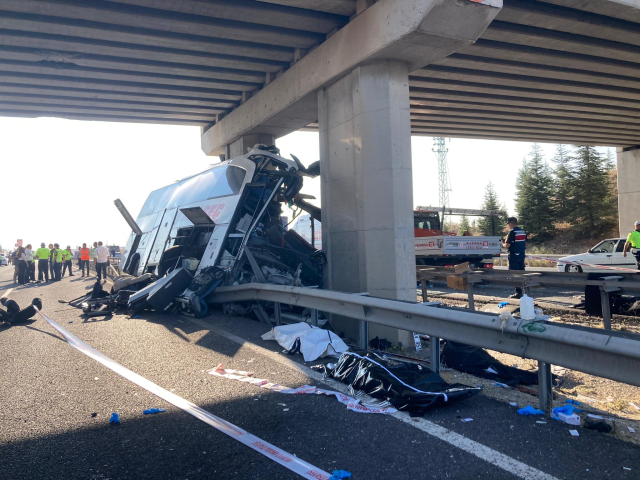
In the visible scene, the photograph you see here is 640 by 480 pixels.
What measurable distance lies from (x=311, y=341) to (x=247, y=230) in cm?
381

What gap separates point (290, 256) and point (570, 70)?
29.6ft

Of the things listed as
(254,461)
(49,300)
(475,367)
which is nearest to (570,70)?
(475,367)

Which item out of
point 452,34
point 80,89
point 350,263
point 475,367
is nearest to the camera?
point 475,367

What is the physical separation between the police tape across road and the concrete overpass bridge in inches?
154

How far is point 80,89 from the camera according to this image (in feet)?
40.4

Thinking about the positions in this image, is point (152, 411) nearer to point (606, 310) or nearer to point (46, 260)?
point (606, 310)

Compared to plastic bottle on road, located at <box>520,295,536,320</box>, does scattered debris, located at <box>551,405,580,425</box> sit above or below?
below

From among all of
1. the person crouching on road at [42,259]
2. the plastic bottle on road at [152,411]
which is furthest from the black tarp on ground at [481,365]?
the person crouching on road at [42,259]

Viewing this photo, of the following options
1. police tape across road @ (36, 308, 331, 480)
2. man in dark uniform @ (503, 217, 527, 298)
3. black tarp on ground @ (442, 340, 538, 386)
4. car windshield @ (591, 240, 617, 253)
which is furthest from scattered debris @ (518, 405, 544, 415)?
car windshield @ (591, 240, 617, 253)

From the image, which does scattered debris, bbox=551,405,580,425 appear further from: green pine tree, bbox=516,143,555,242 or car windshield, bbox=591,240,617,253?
green pine tree, bbox=516,143,555,242

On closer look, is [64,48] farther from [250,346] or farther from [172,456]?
[172,456]

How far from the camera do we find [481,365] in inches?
202

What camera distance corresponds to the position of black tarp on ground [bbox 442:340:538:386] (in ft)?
15.8

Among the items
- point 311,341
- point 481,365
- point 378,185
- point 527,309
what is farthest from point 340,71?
point 527,309
